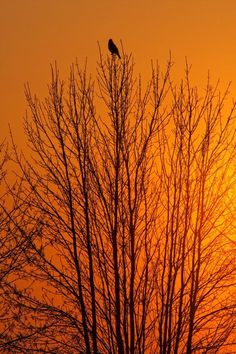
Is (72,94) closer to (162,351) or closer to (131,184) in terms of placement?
(131,184)

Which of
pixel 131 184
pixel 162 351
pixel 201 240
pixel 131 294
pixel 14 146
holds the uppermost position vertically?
pixel 14 146

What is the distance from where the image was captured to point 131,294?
36.8 feet

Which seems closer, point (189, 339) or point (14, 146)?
point (189, 339)

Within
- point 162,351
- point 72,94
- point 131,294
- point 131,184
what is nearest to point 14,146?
point 72,94

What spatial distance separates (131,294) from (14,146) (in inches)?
123

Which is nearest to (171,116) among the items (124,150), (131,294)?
(124,150)

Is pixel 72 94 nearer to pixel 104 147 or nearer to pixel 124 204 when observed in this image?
pixel 104 147

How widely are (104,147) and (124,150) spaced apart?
13.2 inches

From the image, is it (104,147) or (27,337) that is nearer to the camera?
(104,147)

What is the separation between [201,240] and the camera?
Result: 38.2 ft

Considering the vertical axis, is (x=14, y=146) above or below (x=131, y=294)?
above

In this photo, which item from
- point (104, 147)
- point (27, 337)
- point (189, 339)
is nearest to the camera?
point (189, 339)

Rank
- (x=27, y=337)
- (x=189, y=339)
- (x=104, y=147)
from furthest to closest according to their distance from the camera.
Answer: (x=27, y=337) → (x=104, y=147) → (x=189, y=339)

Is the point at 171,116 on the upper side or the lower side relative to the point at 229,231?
upper
